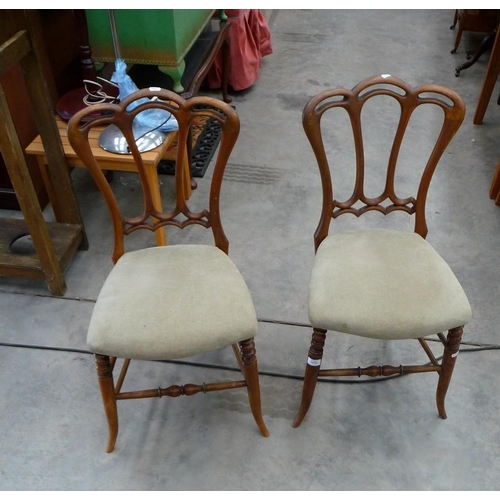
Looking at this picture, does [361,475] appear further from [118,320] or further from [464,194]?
[464,194]

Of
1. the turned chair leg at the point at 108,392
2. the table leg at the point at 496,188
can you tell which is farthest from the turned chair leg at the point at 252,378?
the table leg at the point at 496,188

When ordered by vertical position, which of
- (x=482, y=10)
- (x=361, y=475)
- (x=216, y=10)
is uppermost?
(x=216, y=10)

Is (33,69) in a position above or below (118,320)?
above

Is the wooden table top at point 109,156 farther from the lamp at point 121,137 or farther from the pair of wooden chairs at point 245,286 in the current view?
the pair of wooden chairs at point 245,286

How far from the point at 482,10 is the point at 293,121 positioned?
5.71ft

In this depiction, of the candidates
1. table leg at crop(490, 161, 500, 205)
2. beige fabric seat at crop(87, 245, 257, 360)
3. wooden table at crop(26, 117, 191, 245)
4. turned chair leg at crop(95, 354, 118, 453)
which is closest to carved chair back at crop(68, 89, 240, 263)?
beige fabric seat at crop(87, 245, 257, 360)

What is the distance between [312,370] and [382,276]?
0.33 m

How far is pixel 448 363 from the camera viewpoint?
1.45 meters

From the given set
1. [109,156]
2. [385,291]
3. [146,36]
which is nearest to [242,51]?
[146,36]

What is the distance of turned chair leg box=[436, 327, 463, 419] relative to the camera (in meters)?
1.37

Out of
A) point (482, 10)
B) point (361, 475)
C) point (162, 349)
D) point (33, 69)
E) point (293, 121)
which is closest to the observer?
point (162, 349)

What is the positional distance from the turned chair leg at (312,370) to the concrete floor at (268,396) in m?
0.06

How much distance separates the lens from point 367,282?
1.36 metres

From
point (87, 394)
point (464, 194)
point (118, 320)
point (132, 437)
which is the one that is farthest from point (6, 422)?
point (464, 194)
